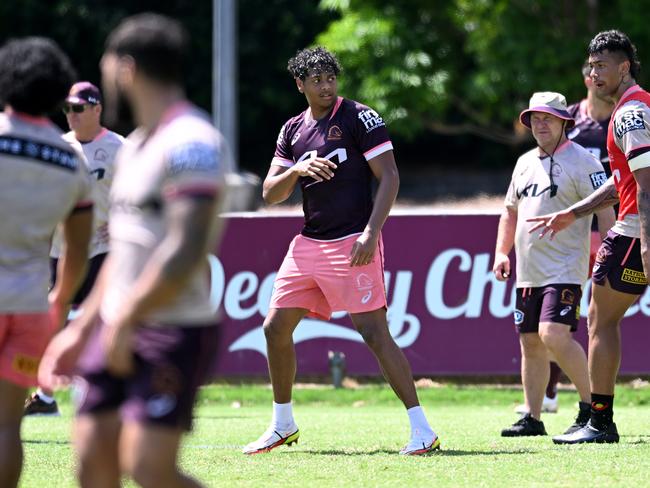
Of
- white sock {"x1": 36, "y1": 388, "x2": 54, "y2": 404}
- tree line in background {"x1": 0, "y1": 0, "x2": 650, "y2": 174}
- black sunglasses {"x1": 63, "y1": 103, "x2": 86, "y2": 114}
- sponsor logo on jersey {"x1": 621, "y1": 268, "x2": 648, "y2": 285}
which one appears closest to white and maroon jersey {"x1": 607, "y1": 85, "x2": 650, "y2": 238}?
sponsor logo on jersey {"x1": 621, "y1": 268, "x2": 648, "y2": 285}

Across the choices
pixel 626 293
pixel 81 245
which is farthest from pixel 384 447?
pixel 81 245

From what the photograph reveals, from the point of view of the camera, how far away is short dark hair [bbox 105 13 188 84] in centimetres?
446

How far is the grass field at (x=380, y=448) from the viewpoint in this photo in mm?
6895

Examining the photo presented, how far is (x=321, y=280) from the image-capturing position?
26.7ft

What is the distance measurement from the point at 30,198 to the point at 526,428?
4.76m

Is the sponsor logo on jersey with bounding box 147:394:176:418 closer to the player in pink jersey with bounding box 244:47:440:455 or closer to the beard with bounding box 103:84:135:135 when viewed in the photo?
the beard with bounding box 103:84:135:135

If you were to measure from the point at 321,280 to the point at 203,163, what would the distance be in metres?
3.87

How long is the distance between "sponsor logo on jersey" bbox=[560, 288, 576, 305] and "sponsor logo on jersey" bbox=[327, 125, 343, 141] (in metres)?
2.04

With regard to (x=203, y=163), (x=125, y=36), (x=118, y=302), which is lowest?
(x=118, y=302)

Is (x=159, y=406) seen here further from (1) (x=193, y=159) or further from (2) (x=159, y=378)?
(1) (x=193, y=159)

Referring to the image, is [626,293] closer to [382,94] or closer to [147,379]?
[147,379]

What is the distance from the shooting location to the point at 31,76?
5227mm

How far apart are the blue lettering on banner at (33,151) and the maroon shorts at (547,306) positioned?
15.2ft

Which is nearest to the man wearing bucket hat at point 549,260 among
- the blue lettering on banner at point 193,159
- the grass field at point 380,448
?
the grass field at point 380,448
